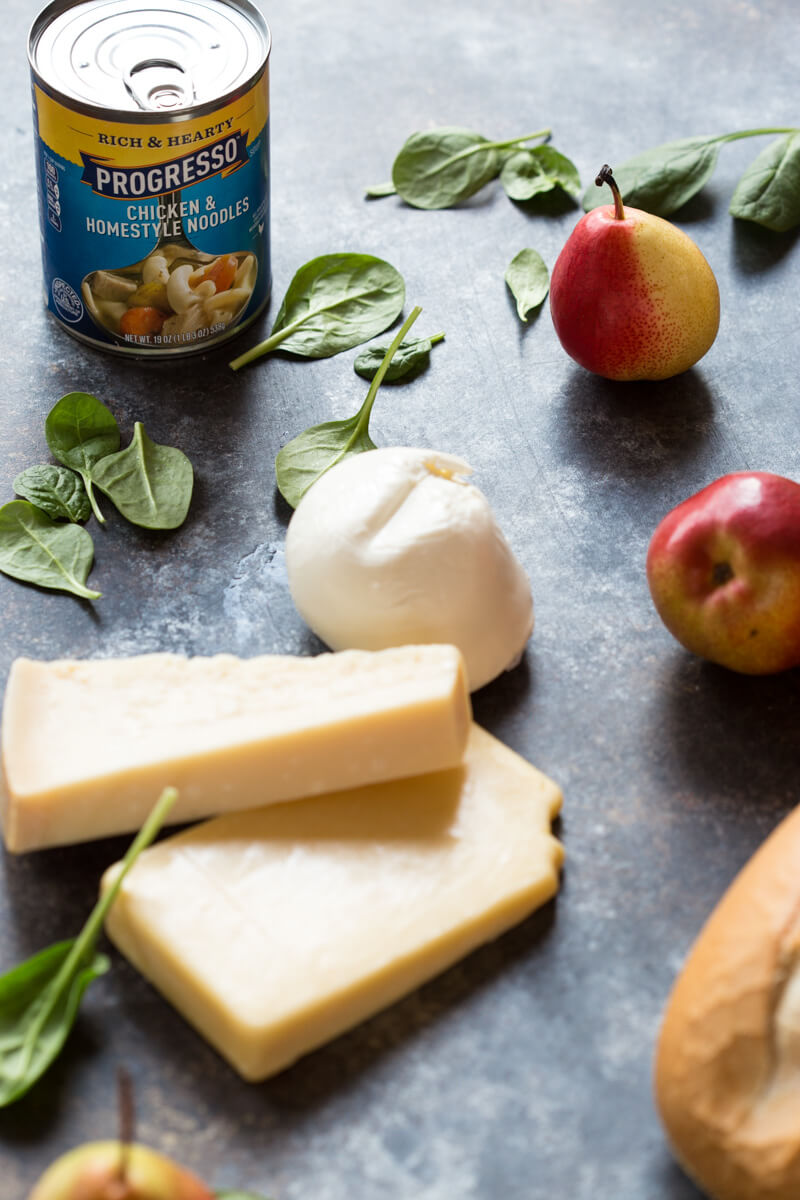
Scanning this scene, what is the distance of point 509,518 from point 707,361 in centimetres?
35

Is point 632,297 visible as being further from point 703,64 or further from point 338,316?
point 703,64

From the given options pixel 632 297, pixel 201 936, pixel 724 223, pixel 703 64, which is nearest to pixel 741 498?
pixel 632 297

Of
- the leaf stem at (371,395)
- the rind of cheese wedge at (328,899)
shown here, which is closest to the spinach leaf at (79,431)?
the leaf stem at (371,395)

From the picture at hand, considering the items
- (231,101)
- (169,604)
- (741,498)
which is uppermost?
(231,101)

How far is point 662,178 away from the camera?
5.53 feet

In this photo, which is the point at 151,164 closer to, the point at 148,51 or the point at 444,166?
the point at 148,51

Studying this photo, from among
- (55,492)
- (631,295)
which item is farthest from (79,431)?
(631,295)

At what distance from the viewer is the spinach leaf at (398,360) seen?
147cm

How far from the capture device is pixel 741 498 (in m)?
1.16

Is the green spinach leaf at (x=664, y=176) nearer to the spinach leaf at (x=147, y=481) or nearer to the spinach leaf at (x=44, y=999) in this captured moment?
the spinach leaf at (x=147, y=481)

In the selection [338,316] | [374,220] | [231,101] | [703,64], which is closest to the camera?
[231,101]

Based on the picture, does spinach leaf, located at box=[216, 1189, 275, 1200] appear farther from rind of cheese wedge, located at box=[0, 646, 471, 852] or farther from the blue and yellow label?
the blue and yellow label

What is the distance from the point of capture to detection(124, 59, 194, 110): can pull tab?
131cm

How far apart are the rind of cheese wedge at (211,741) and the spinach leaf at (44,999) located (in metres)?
0.07
